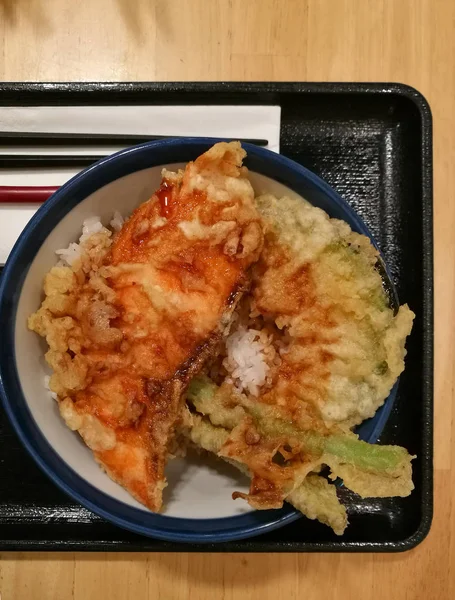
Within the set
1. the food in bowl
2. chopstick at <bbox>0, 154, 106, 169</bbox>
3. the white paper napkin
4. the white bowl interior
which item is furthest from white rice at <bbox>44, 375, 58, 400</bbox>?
chopstick at <bbox>0, 154, 106, 169</bbox>

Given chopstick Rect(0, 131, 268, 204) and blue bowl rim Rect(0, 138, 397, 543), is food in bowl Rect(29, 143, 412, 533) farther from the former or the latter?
chopstick Rect(0, 131, 268, 204)

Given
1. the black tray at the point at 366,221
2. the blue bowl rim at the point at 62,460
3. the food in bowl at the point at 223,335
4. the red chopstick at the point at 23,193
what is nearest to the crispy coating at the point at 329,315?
the food in bowl at the point at 223,335

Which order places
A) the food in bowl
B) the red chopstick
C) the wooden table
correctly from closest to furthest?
the food in bowl → the red chopstick → the wooden table

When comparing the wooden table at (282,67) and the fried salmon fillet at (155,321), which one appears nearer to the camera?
the fried salmon fillet at (155,321)

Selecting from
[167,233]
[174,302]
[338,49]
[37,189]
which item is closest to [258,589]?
[174,302]

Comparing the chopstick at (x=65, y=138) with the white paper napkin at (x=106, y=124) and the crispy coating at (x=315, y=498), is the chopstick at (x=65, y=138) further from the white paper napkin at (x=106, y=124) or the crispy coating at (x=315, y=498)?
the crispy coating at (x=315, y=498)
